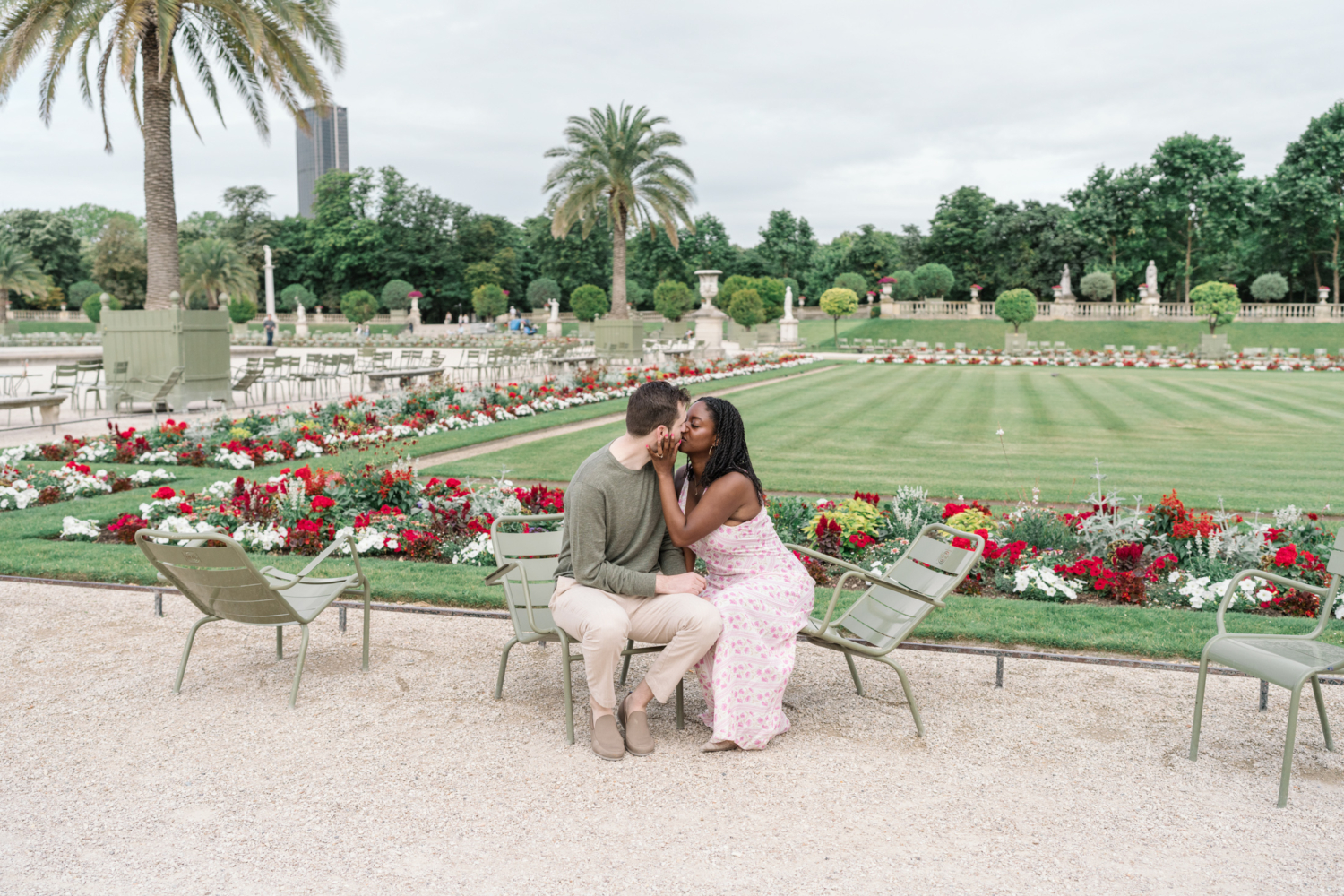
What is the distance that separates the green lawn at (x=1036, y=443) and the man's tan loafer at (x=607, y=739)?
213 inches

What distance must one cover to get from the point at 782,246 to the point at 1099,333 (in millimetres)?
28198

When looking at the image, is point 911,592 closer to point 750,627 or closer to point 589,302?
point 750,627

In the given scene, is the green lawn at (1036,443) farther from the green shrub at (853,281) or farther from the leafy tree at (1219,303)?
the green shrub at (853,281)

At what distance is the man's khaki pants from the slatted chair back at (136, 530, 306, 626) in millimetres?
1282

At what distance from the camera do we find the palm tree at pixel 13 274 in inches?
1933

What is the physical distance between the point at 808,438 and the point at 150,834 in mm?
10075

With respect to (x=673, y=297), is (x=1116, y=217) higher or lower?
higher

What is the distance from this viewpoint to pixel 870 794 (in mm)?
3098

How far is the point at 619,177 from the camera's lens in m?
33.2

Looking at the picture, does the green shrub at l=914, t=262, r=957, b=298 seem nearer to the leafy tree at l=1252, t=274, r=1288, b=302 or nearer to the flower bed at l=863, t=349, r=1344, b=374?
the leafy tree at l=1252, t=274, r=1288, b=302

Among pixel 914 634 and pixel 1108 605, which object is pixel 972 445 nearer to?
pixel 1108 605

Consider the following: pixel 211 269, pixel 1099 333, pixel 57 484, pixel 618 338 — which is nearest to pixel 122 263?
pixel 211 269

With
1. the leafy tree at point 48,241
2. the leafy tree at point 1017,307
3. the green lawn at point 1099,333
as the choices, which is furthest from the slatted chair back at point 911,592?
the leafy tree at point 48,241

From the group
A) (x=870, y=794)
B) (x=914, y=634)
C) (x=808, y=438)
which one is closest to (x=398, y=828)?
(x=870, y=794)
